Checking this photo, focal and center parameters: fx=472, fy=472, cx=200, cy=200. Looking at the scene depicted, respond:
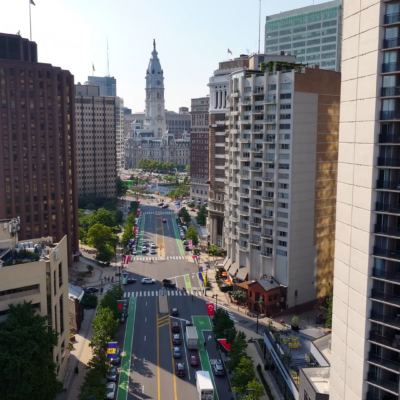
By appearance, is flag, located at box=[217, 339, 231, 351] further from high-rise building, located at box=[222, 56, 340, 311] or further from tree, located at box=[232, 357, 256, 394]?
high-rise building, located at box=[222, 56, 340, 311]

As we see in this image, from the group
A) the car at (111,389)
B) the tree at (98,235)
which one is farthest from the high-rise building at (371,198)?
the tree at (98,235)

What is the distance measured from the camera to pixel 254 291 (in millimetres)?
74438

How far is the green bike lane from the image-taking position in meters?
51.8

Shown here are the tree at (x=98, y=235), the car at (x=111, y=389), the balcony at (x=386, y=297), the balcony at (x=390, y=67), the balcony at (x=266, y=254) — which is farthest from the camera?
the tree at (x=98, y=235)

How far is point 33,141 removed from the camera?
3669 inches

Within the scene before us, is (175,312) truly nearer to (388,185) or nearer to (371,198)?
(371,198)

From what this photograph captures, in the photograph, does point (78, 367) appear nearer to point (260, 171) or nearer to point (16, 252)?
point (16, 252)

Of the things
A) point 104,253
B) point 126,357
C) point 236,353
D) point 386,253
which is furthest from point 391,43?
point 104,253

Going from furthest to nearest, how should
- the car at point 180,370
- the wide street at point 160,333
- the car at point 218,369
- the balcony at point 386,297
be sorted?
the car at point 218,369, the car at point 180,370, the wide street at point 160,333, the balcony at point 386,297

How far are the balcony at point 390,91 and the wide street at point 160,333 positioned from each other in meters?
35.6

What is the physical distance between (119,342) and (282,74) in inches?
1794

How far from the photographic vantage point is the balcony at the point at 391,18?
98.6 ft

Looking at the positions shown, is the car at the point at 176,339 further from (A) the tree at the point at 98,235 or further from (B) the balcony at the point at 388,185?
(A) the tree at the point at 98,235

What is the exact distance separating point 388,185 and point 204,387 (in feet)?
95.4
